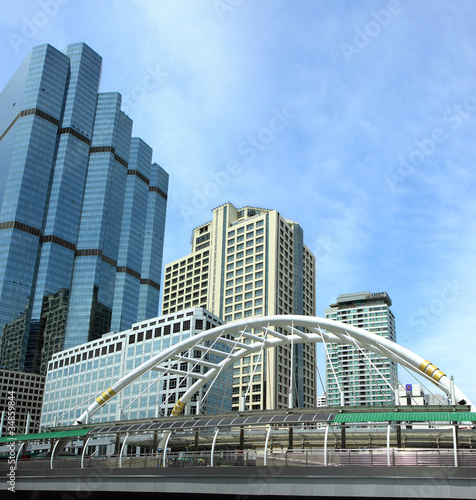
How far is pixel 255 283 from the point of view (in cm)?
13112

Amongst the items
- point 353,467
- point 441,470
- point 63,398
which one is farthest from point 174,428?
point 63,398

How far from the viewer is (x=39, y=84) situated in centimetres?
19075

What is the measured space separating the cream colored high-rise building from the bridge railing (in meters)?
86.8

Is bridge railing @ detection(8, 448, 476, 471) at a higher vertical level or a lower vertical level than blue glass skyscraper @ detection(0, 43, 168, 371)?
lower

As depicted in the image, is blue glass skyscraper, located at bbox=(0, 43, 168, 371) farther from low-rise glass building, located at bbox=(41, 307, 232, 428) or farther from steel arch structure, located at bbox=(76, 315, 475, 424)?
steel arch structure, located at bbox=(76, 315, 475, 424)

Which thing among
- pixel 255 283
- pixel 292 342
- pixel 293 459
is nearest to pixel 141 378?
pixel 255 283

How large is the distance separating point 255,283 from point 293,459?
105294mm

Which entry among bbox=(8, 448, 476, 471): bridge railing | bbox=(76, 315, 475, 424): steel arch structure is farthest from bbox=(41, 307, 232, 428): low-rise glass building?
bbox=(8, 448, 476, 471): bridge railing

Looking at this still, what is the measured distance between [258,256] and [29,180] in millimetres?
89841

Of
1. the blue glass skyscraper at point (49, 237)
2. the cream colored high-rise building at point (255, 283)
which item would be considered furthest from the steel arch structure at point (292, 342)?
the blue glass skyscraper at point (49, 237)

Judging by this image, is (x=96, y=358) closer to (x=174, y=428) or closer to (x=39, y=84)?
(x=174, y=428)

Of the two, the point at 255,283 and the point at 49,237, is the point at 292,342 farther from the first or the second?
the point at 49,237

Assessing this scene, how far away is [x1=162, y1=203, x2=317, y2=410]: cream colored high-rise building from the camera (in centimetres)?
12319

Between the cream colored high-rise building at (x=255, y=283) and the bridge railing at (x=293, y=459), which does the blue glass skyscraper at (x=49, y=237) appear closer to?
the cream colored high-rise building at (x=255, y=283)
